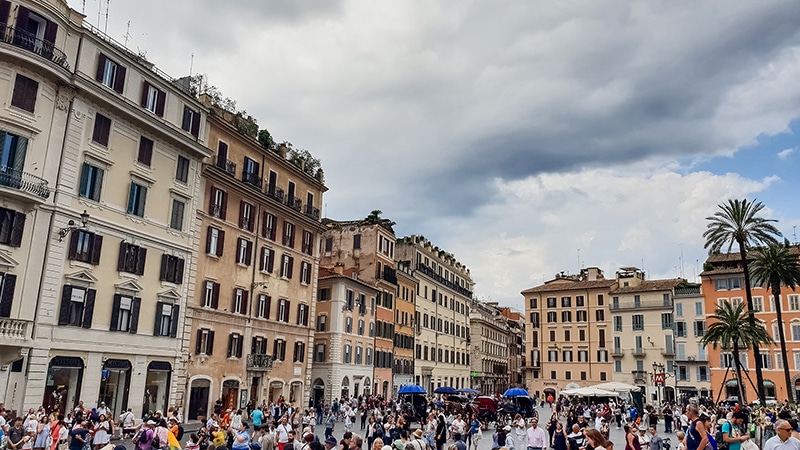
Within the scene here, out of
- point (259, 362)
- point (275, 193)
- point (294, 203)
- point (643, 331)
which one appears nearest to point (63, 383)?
point (259, 362)

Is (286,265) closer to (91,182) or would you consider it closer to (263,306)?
(263,306)

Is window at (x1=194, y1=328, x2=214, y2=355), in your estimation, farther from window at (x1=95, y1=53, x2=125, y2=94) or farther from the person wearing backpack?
the person wearing backpack

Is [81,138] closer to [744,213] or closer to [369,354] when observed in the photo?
[369,354]

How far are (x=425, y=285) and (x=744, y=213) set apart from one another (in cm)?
3290

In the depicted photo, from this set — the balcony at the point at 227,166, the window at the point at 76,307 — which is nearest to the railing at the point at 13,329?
the window at the point at 76,307

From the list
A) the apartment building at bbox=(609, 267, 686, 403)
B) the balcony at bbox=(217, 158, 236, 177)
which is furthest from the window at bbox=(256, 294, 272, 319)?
the apartment building at bbox=(609, 267, 686, 403)

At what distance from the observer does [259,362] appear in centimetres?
3800

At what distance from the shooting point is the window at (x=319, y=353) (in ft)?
157

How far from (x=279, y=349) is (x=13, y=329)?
1955 cm

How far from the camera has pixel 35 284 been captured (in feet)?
81.3

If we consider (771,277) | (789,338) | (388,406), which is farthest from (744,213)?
(388,406)

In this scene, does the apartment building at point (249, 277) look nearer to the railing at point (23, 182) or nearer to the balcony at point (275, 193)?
the balcony at point (275, 193)

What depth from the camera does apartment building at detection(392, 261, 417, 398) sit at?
59.7 metres

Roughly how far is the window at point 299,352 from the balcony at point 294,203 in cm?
956
